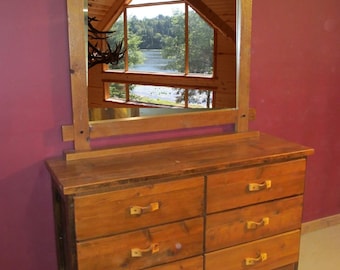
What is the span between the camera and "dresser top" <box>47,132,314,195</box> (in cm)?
162

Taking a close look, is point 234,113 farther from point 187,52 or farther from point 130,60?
point 130,60

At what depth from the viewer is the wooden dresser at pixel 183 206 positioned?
1613 millimetres

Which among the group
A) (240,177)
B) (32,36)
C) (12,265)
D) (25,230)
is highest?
(32,36)

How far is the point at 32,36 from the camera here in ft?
5.87

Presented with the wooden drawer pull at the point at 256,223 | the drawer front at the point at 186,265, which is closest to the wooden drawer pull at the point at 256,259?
the wooden drawer pull at the point at 256,223

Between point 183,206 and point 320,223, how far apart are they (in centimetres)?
162

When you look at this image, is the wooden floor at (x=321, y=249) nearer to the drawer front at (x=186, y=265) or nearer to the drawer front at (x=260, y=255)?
the drawer front at (x=260, y=255)

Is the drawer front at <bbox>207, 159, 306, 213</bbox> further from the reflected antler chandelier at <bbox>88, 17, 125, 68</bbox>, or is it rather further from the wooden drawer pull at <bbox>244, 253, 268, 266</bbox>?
the reflected antler chandelier at <bbox>88, 17, 125, 68</bbox>

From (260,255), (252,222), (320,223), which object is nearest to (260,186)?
(252,222)

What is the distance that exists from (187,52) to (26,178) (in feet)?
3.33

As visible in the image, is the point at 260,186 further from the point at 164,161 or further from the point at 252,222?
the point at 164,161

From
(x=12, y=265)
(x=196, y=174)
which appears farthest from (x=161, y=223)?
(x=12, y=265)

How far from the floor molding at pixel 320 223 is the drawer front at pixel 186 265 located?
1.29 metres

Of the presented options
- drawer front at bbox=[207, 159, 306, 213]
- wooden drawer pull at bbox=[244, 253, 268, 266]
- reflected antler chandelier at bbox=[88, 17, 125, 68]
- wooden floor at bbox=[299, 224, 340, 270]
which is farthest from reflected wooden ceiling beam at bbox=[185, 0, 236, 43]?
wooden floor at bbox=[299, 224, 340, 270]
